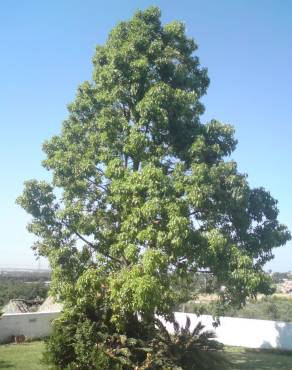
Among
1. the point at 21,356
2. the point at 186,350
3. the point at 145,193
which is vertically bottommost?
the point at 21,356

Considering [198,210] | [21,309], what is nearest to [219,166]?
[198,210]

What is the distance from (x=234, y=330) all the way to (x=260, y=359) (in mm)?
4074

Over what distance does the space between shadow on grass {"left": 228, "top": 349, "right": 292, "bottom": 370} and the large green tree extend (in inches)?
169

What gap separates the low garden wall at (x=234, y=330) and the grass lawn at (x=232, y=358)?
30.4 inches

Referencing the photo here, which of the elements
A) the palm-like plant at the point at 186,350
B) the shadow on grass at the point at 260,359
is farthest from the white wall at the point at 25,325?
the shadow on grass at the point at 260,359

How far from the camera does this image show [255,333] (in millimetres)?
22188

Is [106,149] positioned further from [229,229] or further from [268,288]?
[268,288]

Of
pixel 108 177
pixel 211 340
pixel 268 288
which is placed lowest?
pixel 211 340

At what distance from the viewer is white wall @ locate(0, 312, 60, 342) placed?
20.0m

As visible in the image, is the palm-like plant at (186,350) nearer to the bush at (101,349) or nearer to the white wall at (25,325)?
the bush at (101,349)

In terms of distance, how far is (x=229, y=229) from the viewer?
1493cm

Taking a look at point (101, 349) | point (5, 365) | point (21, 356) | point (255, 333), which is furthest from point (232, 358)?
point (5, 365)

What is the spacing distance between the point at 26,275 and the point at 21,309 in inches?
1145

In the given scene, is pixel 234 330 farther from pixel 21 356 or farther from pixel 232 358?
pixel 21 356
